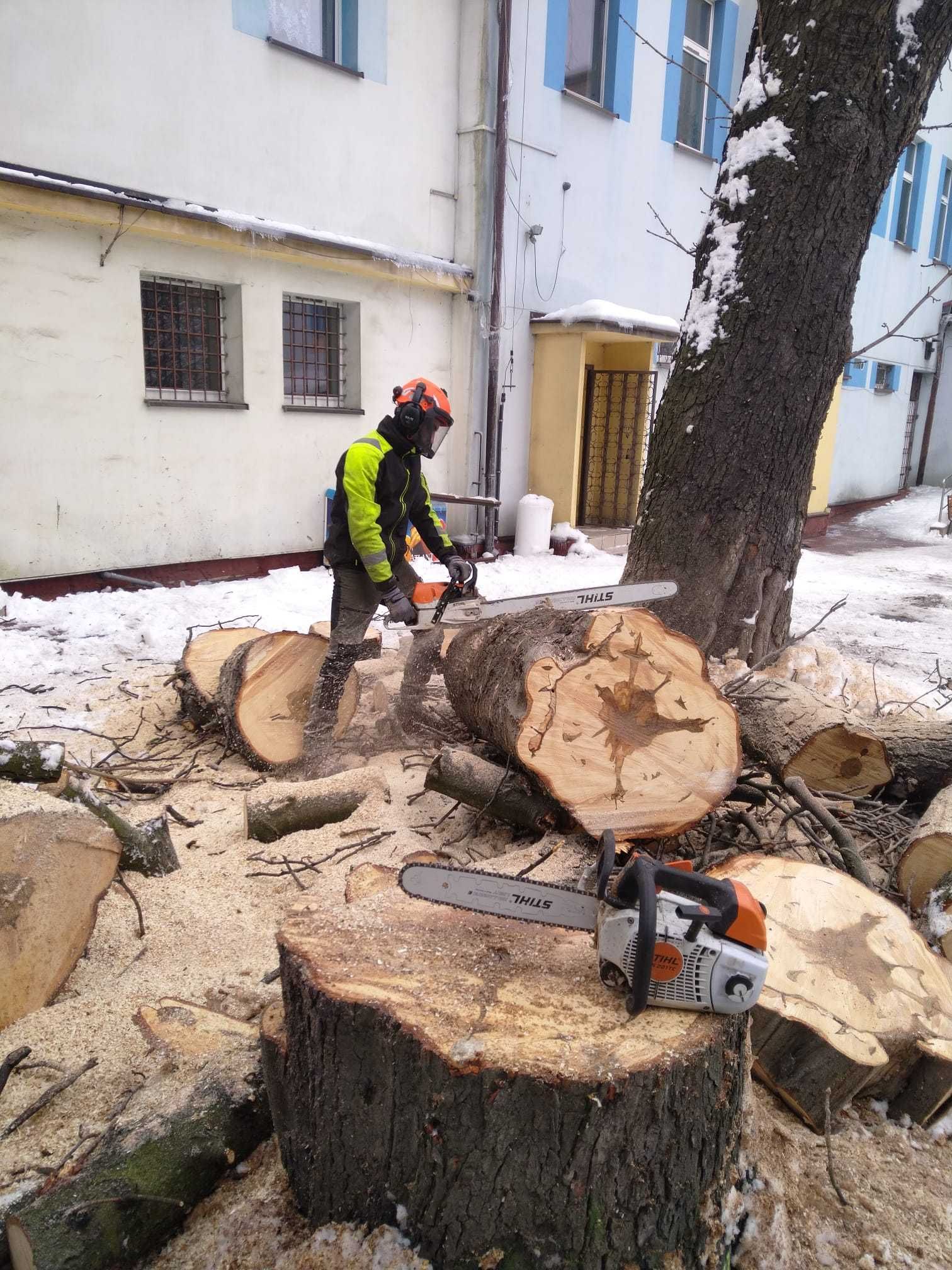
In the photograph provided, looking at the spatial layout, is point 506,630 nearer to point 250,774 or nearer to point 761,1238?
point 250,774

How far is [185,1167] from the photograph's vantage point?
68.6 inches

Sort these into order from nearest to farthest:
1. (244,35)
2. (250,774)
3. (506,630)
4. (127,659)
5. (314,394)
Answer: (506,630) → (250,774) → (127,659) → (244,35) → (314,394)

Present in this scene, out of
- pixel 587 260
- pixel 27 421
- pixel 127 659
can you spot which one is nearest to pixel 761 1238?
pixel 127 659

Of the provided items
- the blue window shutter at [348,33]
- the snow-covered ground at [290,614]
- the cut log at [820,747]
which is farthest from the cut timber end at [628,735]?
the blue window shutter at [348,33]

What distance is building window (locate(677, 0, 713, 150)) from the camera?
11102mm

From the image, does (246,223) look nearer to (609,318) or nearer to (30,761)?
(609,318)

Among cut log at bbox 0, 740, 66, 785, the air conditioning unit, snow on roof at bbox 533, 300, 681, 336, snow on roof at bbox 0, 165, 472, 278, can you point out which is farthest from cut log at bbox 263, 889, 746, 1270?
the air conditioning unit

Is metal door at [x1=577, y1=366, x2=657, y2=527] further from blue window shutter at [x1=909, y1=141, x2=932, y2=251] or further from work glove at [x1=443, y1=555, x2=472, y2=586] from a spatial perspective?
blue window shutter at [x1=909, y1=141, x2=932, y2=251]

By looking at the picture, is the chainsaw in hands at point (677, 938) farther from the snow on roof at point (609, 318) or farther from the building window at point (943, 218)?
the building window at point (943, 218)

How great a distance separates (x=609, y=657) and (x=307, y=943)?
146cm

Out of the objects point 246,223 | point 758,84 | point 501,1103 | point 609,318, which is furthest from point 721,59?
point 501,1103

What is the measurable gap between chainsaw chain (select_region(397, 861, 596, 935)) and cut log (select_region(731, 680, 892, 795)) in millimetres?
1750

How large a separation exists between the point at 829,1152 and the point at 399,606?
8.62 feet

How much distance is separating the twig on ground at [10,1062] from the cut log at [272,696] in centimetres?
202
